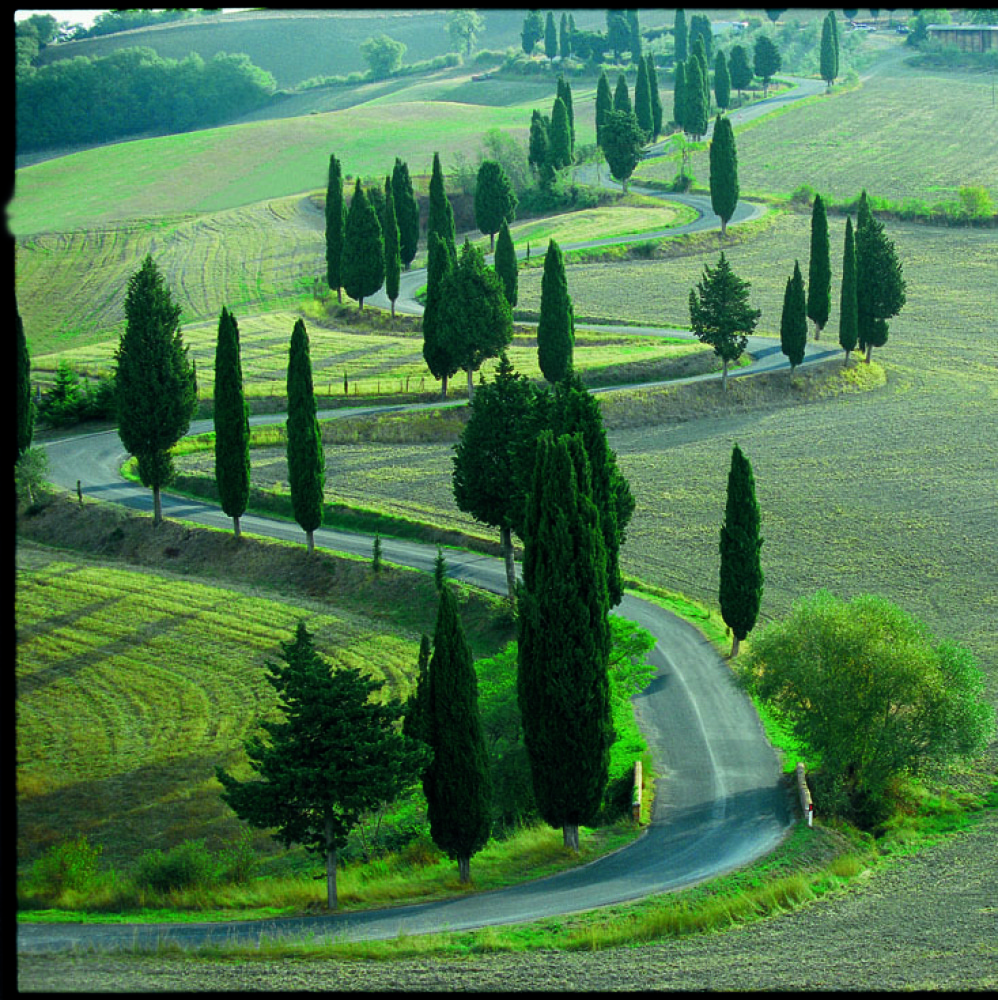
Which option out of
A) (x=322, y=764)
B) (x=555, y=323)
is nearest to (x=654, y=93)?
(x=555, y=323)

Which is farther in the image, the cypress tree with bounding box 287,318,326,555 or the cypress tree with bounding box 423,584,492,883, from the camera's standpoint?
the cypress tree with bounding box 287,318,326,555

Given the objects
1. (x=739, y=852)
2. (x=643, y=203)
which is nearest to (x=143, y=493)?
(x=739, y=852)

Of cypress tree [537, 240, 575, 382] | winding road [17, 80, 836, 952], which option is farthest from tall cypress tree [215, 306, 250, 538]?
cypress tree [537, 240, 575, 382]

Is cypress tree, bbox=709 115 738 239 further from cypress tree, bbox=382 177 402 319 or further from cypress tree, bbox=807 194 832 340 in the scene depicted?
cypress tree, bbox=382 177 402 319

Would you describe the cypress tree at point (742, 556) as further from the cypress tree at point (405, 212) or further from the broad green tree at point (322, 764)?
the cypress tree at point (405, 212)

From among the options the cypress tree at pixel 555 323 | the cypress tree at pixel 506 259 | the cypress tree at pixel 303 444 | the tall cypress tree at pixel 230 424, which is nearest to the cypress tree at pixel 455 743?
the cypress tree at pixel 303 444

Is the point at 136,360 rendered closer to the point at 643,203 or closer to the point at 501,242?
the point at 501,242

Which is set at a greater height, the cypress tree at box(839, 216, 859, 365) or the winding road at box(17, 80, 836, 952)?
the cypress tree at box(839, 216, 859, 365)
